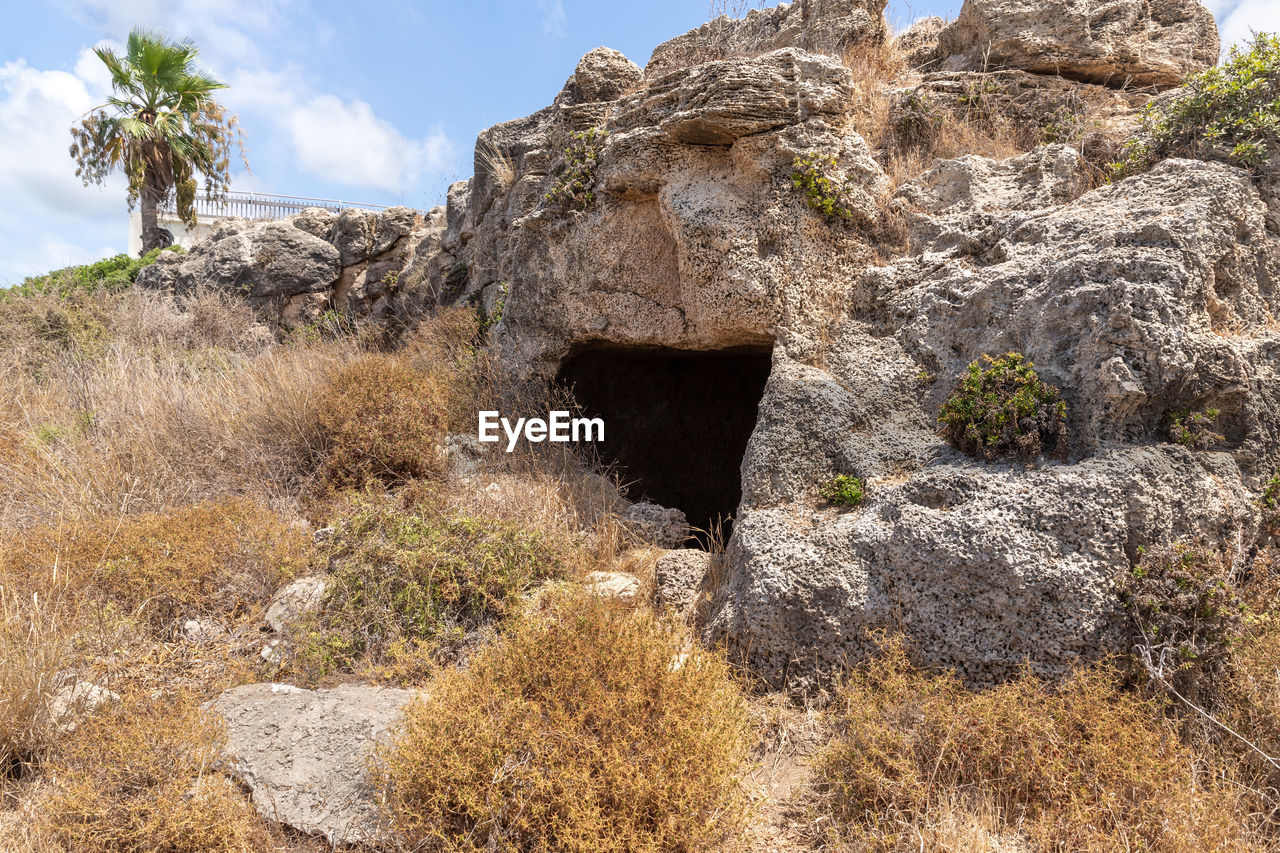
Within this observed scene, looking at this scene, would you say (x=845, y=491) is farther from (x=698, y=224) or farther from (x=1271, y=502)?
(x=698, y=224)

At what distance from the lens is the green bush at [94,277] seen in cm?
1211

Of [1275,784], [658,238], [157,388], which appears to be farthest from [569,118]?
[1275,784]

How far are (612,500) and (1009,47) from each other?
222 inches

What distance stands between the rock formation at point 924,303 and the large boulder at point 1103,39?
0.03m

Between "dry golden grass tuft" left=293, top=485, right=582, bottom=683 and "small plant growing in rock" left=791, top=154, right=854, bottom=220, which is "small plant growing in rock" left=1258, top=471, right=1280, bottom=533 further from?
"dry golden grass tuft" left=293, top=485, right=582, bottom=683

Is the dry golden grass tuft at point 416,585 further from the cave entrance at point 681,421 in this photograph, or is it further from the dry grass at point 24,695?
the cave entrance at point 681,421

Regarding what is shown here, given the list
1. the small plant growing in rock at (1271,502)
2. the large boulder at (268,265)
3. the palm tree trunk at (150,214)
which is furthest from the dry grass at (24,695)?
the palm tree trunk at (150,214)

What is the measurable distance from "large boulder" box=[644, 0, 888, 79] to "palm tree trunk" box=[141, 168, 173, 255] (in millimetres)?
13330

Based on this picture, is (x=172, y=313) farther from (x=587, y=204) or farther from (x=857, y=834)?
(x=857, y=834)

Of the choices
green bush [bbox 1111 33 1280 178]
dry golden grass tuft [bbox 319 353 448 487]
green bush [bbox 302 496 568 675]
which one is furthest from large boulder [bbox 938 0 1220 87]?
green bush [bbox 302 496 568 675]

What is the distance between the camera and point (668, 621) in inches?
175

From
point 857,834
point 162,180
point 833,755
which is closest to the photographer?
point 857,834

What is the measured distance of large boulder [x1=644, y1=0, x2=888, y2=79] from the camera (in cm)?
729

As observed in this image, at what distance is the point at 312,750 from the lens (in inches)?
124
